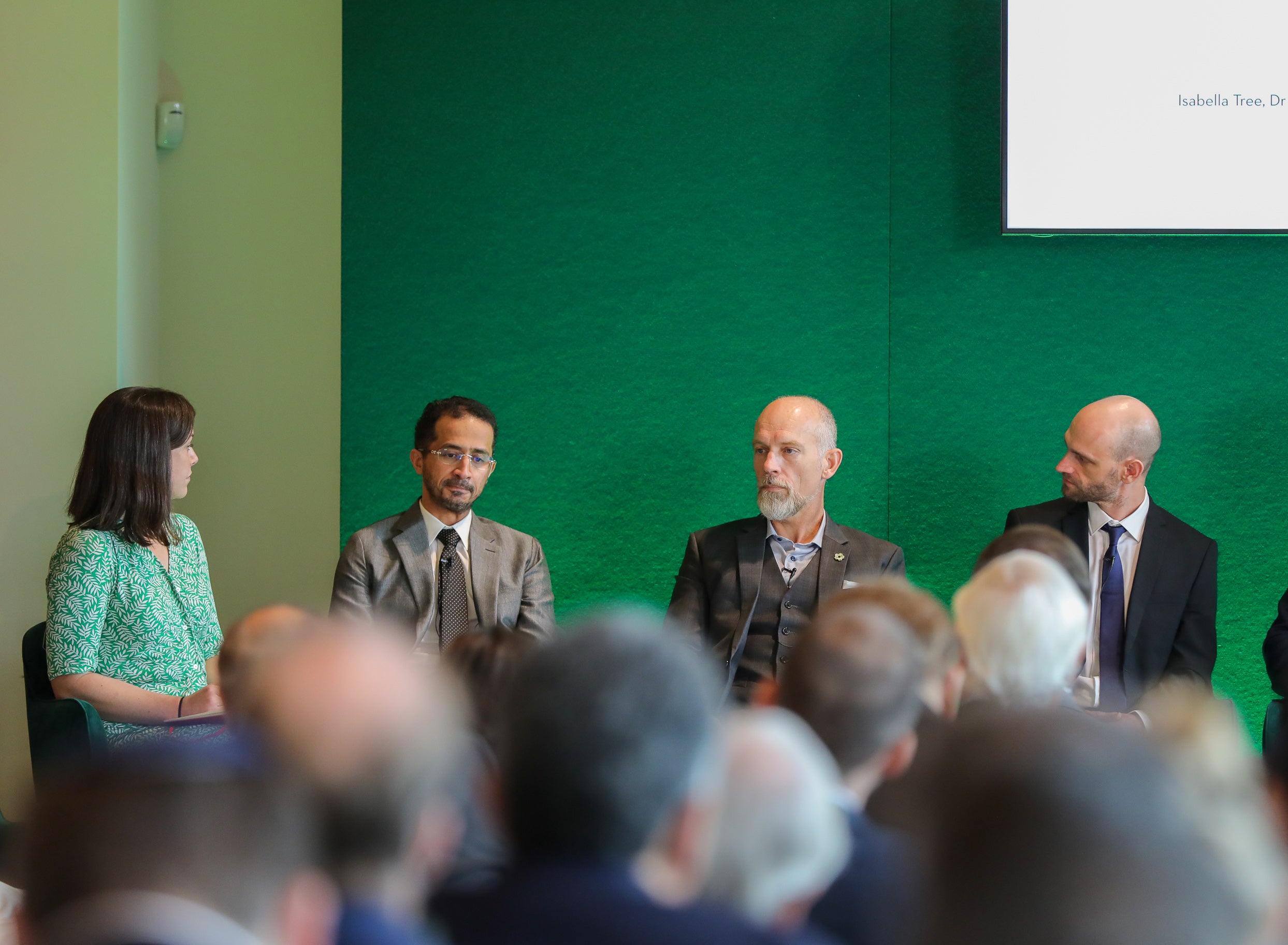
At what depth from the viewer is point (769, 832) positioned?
1312mm

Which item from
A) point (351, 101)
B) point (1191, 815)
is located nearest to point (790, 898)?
point (1191, 815)

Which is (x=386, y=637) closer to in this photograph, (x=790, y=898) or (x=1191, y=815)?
(x=790, y=898)

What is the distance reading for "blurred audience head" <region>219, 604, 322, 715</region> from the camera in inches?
78.5

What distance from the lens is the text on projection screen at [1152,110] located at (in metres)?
4.11

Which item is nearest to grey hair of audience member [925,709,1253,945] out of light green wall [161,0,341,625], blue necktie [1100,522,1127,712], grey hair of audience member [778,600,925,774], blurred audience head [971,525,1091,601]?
grey hair of audience member [778,600,925,774]

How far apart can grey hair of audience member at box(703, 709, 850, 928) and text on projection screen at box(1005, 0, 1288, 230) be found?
11.1 feet

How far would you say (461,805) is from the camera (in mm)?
1628

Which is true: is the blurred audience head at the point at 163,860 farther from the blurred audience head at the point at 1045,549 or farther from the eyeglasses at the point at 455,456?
the eyeglasses at the point at 455,456

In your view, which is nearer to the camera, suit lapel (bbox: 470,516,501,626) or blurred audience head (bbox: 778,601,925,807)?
blurred audience head (bbox: 778,601,925,807)

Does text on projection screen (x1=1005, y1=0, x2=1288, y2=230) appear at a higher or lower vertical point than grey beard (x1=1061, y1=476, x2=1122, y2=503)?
higher

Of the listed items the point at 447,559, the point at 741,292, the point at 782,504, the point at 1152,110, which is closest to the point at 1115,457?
the point at 782,504

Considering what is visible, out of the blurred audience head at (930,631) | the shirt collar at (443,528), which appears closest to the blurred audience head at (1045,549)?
the blurred audience head at (930,631)

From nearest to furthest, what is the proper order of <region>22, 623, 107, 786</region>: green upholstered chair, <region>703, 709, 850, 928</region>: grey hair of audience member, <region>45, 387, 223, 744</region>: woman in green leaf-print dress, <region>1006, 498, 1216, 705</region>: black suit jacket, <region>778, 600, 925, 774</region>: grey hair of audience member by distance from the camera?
<region>703, 709, 850, 928</region>: grey hair of audience member, <region>778, 600, 925, 774</region>: grey hair of audience member, <region>22, 623, 107, 786</region>: green upholstered chair, <region>45, 387, 223, 744</region>: woman in green leaf-print dress, <region>1006, 498, 1216, 705</region>: black suit jacket

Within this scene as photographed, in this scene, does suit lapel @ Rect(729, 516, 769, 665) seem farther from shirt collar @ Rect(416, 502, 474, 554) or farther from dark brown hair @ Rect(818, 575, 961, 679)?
dark brown hair @ Rect(818, 575, 961, 679)
